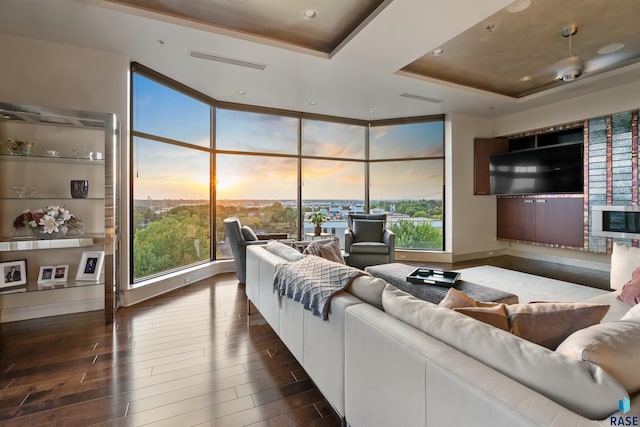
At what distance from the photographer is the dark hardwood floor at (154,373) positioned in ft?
5.63

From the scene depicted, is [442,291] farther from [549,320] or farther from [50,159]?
[50,159]

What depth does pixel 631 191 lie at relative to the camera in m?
4.57

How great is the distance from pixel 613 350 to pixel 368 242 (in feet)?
14.3

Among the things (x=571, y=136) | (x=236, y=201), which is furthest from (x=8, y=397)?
(x=571, y=136)

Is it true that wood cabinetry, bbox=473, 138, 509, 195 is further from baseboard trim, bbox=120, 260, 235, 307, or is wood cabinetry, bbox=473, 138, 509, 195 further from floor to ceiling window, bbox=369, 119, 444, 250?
baseboard trim, bbox=120, 260, 235, 307

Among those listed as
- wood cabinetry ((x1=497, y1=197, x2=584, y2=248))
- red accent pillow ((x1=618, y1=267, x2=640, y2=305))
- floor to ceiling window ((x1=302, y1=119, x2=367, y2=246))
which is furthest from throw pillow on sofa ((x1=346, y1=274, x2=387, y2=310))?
wood cabinetry ((x1=497, y1=197, x2=584, y2=248))

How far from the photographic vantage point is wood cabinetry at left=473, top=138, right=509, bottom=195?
6.25 m

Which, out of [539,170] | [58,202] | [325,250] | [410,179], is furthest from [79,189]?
[539,170]

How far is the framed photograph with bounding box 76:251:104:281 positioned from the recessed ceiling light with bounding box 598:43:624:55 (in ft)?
21.0

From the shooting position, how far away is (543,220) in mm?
5758

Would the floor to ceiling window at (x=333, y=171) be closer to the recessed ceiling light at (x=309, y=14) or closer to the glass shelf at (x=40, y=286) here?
the recessed ceiling light at (x=309, y=14)

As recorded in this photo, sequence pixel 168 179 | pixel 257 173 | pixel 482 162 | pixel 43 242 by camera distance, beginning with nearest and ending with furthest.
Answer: pixel 43 242 → pixel 168 179 → pixel 257 173 → pixel 482 162

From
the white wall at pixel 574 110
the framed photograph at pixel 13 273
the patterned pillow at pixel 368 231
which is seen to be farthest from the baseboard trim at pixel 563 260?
the framed photograph at pixel 13 273

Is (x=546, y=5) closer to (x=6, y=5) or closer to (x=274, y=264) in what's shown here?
(x=274, y=264)
